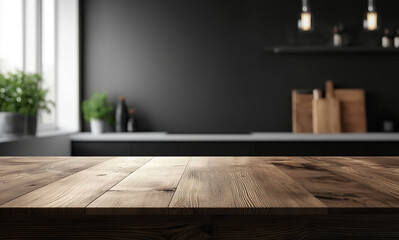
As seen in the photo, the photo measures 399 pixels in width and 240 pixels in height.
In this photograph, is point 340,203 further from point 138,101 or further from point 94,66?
point 94,66

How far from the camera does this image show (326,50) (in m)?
3.17

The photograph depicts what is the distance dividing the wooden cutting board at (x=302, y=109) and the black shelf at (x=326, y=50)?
1.19 ft

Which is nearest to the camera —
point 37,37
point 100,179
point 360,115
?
point 100,179

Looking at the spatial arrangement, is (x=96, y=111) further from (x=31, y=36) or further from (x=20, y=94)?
(x=20, y=94)

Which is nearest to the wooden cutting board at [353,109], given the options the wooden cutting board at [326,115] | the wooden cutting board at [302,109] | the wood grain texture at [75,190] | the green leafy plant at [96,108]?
the wooden cutting board at [326,115]

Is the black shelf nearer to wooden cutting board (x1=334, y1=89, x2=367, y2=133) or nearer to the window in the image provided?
wooden cutting board (x1=334, y1=89, x2=367, y2=133)

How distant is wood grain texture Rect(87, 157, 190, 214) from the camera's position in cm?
60

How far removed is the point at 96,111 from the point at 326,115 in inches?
79.1

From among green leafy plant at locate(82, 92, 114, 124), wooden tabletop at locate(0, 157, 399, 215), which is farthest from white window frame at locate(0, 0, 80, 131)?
wooden tabletop at locate(0, 157, 399, 215)

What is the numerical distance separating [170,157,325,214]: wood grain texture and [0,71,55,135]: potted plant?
155cm
